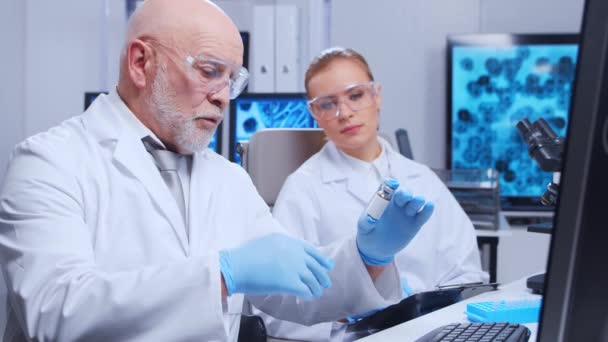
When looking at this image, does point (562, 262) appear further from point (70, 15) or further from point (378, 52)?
point (70, 15)

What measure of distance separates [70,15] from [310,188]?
3.34 m

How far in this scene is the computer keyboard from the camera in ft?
3.02

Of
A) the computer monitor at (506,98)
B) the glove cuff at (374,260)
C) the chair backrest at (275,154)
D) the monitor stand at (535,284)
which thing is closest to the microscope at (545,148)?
the monitor stand at (535,284)

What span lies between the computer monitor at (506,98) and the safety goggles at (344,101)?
79.2 inches

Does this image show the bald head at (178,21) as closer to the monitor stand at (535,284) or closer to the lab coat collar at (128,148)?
the lab coat collar at (128,148)

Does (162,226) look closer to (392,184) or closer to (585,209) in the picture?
(392,184)

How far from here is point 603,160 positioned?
52 cm

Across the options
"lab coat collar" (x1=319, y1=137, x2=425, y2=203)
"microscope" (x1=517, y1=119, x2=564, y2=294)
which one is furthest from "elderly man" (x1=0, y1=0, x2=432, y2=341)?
"lab coat collar" (x1=319, y1=137, x2=425, y2=203)

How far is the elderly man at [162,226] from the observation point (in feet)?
3.42

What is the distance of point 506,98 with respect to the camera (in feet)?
13.0

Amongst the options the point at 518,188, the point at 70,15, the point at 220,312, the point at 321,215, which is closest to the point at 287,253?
the point at 220,312

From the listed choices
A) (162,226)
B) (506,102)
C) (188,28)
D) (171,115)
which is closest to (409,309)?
(162,226)

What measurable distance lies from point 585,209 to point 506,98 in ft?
11.9

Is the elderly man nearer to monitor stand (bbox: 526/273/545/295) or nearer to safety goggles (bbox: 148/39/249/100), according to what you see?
safety goggles (bbox: 148/39/249/100)
